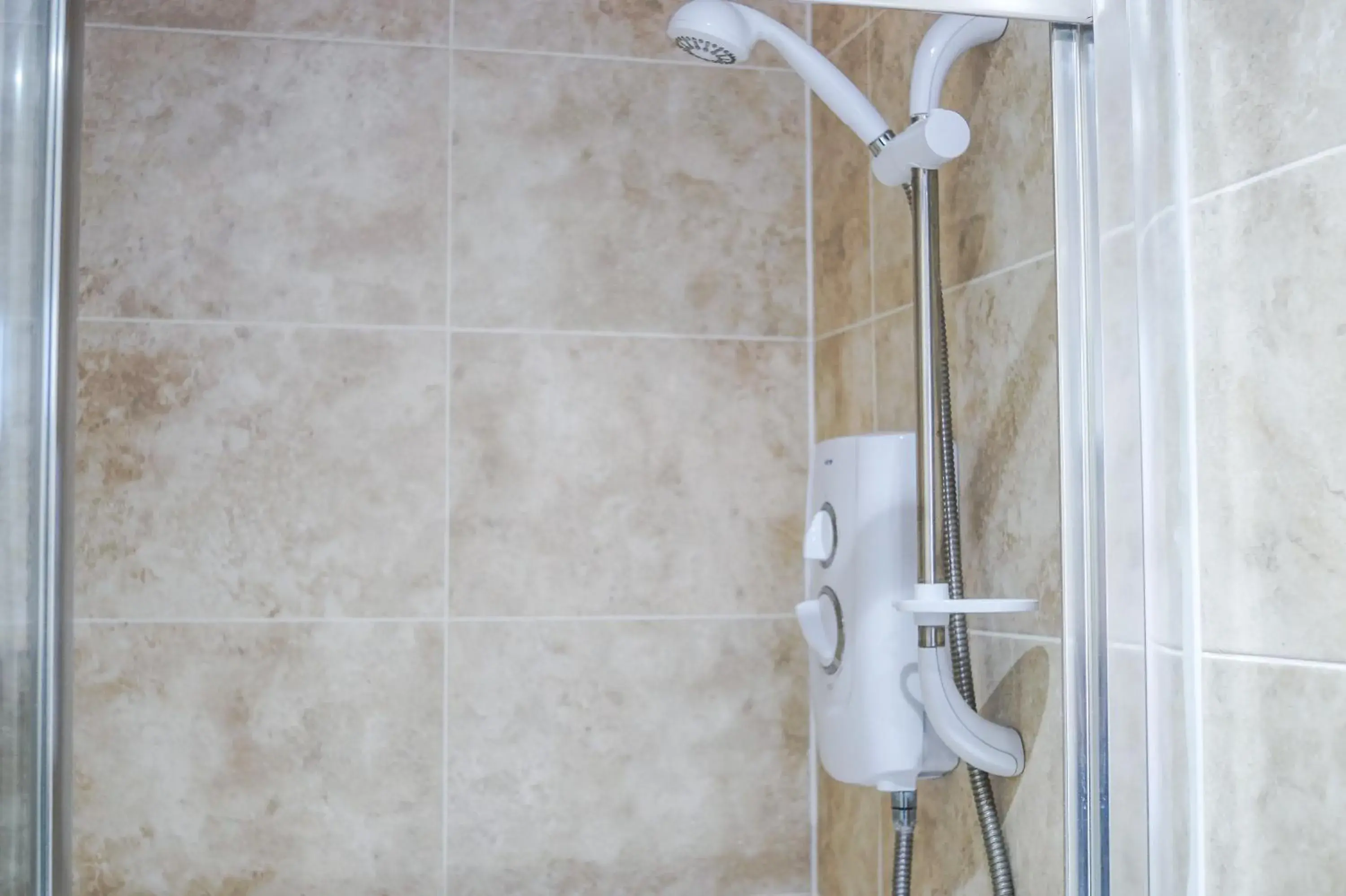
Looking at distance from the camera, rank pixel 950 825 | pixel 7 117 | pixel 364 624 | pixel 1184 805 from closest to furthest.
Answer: pixel 7 117, pixel 1184 805, pixel 950 825, pixel 364 624

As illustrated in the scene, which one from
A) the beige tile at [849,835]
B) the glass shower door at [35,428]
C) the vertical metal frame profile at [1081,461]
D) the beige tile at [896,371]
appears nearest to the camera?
the glass shower door at [35,428]

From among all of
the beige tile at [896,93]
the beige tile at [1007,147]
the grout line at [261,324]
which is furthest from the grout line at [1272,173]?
the grout line at [261,324]

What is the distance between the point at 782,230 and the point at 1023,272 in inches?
20.0

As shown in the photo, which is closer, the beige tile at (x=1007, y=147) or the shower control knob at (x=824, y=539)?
the beige tile at (x=1007, y=147)

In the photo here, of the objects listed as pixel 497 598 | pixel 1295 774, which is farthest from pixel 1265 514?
pixel 497 598

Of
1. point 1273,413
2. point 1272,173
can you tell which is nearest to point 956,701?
point 1273,413

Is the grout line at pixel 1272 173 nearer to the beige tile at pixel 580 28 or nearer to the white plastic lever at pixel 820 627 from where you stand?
the white plastic lever at pixel 820 627

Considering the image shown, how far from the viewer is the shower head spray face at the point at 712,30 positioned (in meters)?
0.82

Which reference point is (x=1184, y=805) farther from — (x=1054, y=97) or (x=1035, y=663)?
(x=1054, y=97)

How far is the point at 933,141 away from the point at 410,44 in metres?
0.68

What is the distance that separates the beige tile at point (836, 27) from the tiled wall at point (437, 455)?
355 mm

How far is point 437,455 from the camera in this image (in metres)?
1.32

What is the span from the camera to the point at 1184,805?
2.50 feet

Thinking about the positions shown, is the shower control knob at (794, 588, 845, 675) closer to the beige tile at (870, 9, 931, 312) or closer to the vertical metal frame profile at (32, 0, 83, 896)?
Answer: the beige tile at (870, 9, 931, 312)
